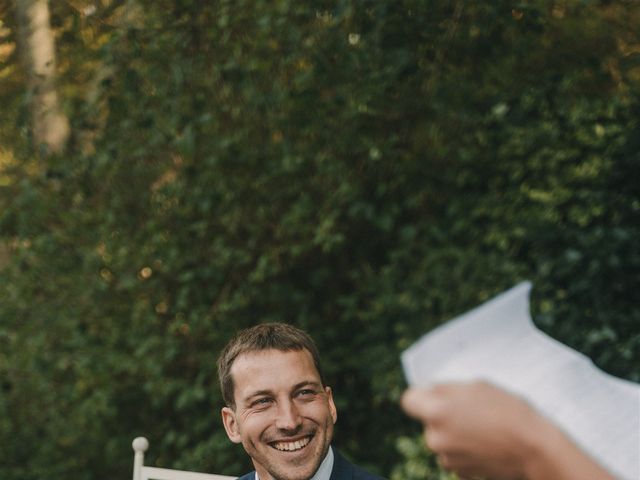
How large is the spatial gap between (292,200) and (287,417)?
1941mm

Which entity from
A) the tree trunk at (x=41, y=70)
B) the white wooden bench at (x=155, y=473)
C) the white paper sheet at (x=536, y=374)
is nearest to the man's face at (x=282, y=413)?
the white wooden bench at (x=155, y=473)

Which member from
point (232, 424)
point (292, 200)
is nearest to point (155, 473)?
point (232, 424)

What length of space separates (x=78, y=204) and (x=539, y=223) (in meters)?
1.97

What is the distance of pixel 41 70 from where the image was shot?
437 centimetres

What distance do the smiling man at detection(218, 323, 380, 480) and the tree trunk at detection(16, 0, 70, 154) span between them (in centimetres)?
250

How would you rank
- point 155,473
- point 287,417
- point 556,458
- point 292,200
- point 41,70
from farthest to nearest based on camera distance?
point 41,70 → point 292,200 → point 155,473 → point 287,417 → point 556,458

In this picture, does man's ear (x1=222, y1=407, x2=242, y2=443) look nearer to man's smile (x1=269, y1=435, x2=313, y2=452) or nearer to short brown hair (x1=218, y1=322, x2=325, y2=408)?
short brown hair (x1=218, y1=322, x2=325, y2=408)

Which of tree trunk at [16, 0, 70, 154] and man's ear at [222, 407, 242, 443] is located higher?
man's ear at [222, 407, 242, 443]

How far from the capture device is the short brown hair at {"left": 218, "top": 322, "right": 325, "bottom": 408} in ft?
6.98

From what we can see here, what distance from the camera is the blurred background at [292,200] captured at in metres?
3.29

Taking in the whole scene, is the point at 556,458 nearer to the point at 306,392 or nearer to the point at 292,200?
the point at 306,392

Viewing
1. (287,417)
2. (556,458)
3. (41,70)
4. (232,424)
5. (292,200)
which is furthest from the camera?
(41,70)

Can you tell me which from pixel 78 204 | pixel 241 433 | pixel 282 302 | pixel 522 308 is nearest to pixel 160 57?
pixel 78 204

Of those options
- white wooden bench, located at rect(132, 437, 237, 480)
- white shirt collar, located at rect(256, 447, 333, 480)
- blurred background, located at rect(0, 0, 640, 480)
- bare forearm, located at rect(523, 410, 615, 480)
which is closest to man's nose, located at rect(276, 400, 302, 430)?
white shirt collar, located at rect(256, 447, 333, 480)
